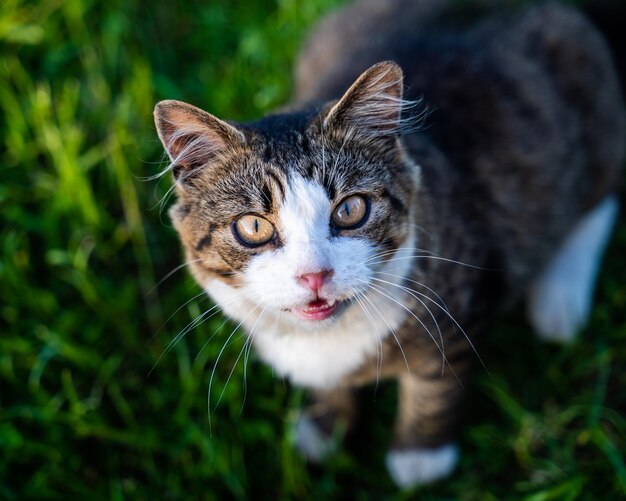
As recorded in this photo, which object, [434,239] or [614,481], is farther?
[614,481]

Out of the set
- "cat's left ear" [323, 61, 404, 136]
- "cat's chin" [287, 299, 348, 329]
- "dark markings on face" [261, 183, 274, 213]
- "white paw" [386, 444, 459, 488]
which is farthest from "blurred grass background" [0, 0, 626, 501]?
"cat's left ear" [323, 61, 404, 136]

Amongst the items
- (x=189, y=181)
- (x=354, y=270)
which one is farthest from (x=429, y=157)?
(x=189, y=181)

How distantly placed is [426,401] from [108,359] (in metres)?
1.18

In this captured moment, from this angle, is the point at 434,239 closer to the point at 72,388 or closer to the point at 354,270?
the point at 354,270

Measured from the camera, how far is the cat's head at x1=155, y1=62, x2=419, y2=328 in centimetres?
157

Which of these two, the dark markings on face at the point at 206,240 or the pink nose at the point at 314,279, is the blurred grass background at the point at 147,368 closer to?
the dark markings on face at the point at 206,240

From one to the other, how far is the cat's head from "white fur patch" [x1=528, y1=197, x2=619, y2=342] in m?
1.01

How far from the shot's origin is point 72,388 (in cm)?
227

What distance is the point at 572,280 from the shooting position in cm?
259

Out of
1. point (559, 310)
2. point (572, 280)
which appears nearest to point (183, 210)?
point (559, 310)

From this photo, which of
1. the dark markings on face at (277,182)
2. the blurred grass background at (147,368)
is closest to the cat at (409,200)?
the dark markings on face at (277,182)

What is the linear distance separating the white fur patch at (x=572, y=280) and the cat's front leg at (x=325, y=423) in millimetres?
809

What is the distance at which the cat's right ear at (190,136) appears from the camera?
1.61 meters

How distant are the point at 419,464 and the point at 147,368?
3.44 feet
